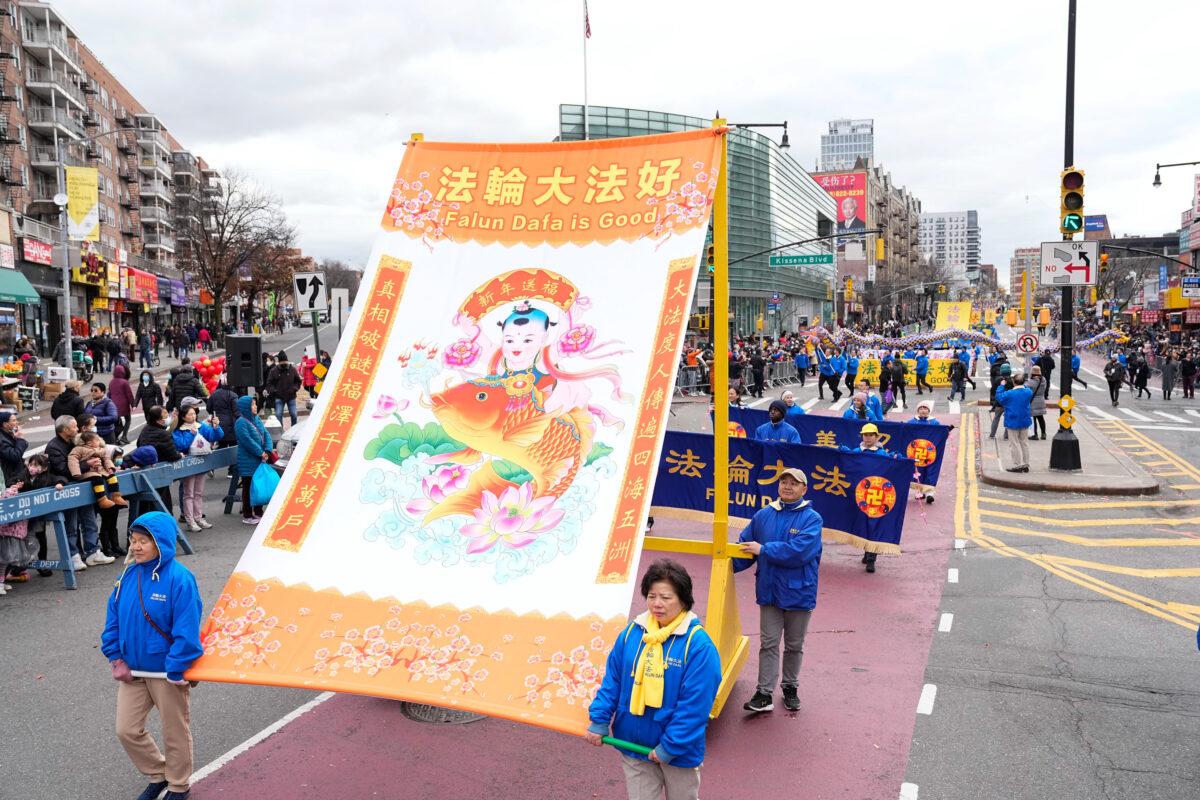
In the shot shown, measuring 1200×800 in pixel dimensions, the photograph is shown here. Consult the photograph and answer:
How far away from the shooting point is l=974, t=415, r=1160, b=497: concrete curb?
560 inches

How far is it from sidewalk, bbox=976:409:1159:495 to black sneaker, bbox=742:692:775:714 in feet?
34.3

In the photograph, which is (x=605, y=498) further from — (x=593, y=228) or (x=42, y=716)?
(x=42, y=716)

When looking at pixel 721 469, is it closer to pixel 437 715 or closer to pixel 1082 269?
pixel 437 715

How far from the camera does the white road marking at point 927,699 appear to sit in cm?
629

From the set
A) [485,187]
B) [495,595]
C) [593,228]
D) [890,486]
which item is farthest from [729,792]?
[890,486]

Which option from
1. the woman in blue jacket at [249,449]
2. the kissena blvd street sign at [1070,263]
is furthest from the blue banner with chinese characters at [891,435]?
the woman in blue jacket at [249,449]

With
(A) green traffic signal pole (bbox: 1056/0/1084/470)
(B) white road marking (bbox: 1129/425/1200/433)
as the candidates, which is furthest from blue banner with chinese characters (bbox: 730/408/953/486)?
(B) white road marking (bbox: 1129/425/1200/433)

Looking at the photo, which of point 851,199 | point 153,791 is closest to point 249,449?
point 153,791

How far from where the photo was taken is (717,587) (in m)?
6.02

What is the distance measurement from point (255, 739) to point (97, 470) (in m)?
5.51

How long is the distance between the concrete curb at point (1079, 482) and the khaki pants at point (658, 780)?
→ 1273 centimetres

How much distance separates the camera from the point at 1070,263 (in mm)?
15742

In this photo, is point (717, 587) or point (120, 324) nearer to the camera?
point (717, 587)

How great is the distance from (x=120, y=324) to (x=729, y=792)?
70346 mm
